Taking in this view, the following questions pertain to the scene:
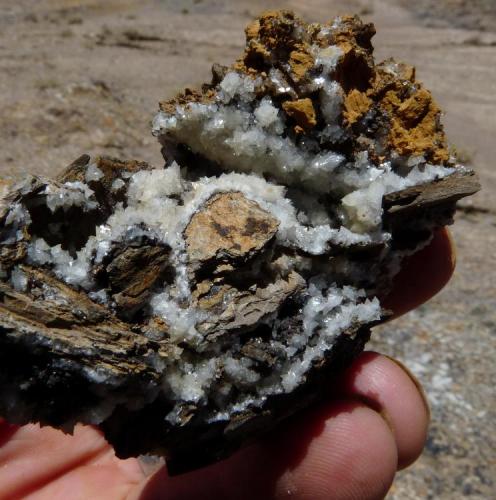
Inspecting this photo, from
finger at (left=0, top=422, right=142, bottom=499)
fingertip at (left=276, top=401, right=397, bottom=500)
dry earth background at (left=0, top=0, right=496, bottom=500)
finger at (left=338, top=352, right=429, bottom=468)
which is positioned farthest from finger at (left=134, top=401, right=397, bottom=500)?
dry earth background at (left=0, top=0, right=496, bottom=500)

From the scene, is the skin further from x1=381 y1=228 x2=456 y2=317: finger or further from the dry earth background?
the dry earth background

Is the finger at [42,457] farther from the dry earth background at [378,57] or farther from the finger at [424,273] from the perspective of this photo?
the finger at [424,273]

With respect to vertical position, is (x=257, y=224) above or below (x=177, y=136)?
below

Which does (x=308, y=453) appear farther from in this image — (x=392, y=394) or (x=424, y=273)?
(x=424, y=273)

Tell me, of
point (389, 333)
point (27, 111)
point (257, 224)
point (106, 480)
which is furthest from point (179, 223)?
point (27, 111)

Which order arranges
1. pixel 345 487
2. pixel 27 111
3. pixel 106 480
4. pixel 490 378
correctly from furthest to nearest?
pixel 27 111 → pixel 490 378 → pixel 106 480 → pixel 345 487

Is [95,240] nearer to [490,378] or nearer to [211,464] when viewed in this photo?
[211,464]

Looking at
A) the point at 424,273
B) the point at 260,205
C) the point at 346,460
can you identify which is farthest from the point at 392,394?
the point at 260,205
